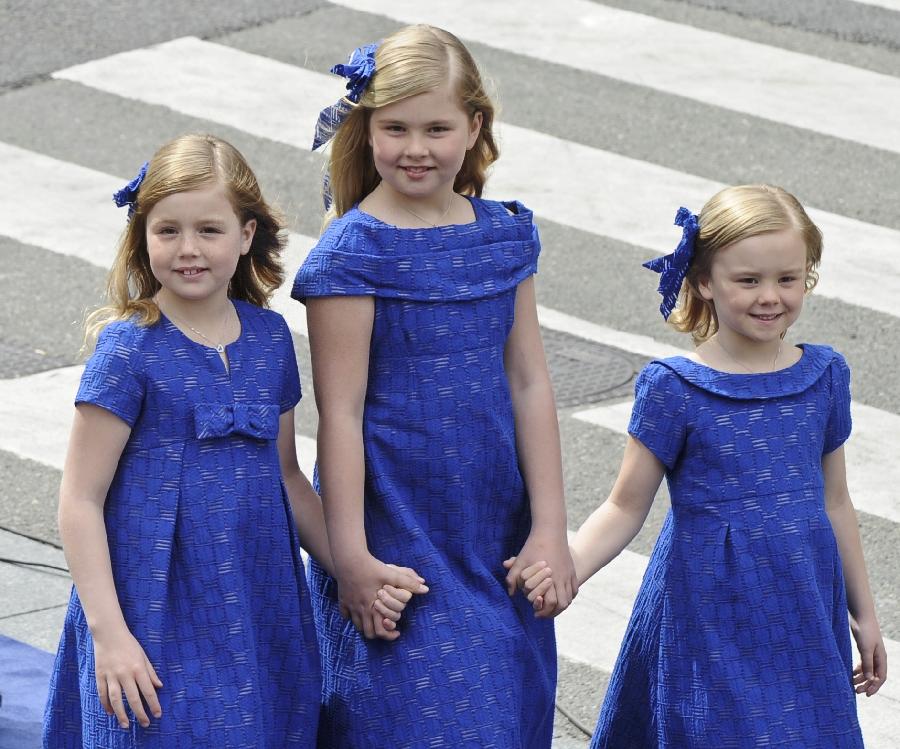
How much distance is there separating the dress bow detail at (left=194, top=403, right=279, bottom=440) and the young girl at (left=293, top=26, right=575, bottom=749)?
0.45 ft

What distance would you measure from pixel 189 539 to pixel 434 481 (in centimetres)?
53

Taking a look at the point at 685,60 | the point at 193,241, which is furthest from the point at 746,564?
the point at 685,60

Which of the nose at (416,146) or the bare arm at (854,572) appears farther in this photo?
the bare arm at (854,572)

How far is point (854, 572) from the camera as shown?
4.08 m

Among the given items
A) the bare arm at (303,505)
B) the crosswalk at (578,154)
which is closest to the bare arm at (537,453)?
the bare arm at (303,505)

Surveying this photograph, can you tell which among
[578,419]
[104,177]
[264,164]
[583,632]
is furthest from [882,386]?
[104,177]

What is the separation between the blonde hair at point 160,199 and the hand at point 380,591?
0.66 metres

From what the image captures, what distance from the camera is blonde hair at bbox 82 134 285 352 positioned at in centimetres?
375

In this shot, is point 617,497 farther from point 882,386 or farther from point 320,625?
point 882,386

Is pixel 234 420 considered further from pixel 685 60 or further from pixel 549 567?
pixel 685 60

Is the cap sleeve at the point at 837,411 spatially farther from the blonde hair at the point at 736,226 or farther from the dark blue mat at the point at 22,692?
the dark blue mat at the point at 22,692

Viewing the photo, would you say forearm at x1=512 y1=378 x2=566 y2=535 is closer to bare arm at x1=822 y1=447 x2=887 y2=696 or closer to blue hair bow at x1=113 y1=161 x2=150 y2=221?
bare arm at x1=822 y1=447 x2=887 y2=696

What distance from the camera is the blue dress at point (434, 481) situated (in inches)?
151

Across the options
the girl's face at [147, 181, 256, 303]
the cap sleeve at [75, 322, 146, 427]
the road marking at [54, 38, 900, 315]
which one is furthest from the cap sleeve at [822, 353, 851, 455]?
the road marking at [54, 38, 900, 315]
